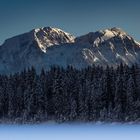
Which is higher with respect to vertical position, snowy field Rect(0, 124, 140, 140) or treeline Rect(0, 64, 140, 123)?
treeline Rect(0, 64, 140, 123)

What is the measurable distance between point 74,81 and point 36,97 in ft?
35.9

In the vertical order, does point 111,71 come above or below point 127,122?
above

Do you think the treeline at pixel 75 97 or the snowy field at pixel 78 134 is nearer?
the snowy field at pixel 78 134

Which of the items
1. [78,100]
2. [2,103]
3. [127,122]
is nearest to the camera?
[127,122]

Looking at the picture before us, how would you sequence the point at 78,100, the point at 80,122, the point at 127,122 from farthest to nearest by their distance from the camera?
1. the point at 78,100
2. the point at 80,122
3. the point at 127,122

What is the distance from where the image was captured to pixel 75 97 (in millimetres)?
121000

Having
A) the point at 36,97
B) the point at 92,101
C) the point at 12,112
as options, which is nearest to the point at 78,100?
the point at 92,101

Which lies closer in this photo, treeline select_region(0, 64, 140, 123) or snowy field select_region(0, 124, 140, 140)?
snowy field select_region(0, 124, 140, 140)

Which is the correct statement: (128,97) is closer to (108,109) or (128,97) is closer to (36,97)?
(108,109)

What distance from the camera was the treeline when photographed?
360 feet

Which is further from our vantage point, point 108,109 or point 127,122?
point 108,109

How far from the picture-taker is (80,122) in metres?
109

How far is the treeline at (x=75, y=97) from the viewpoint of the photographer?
110m

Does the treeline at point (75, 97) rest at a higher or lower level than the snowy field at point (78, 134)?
higher
